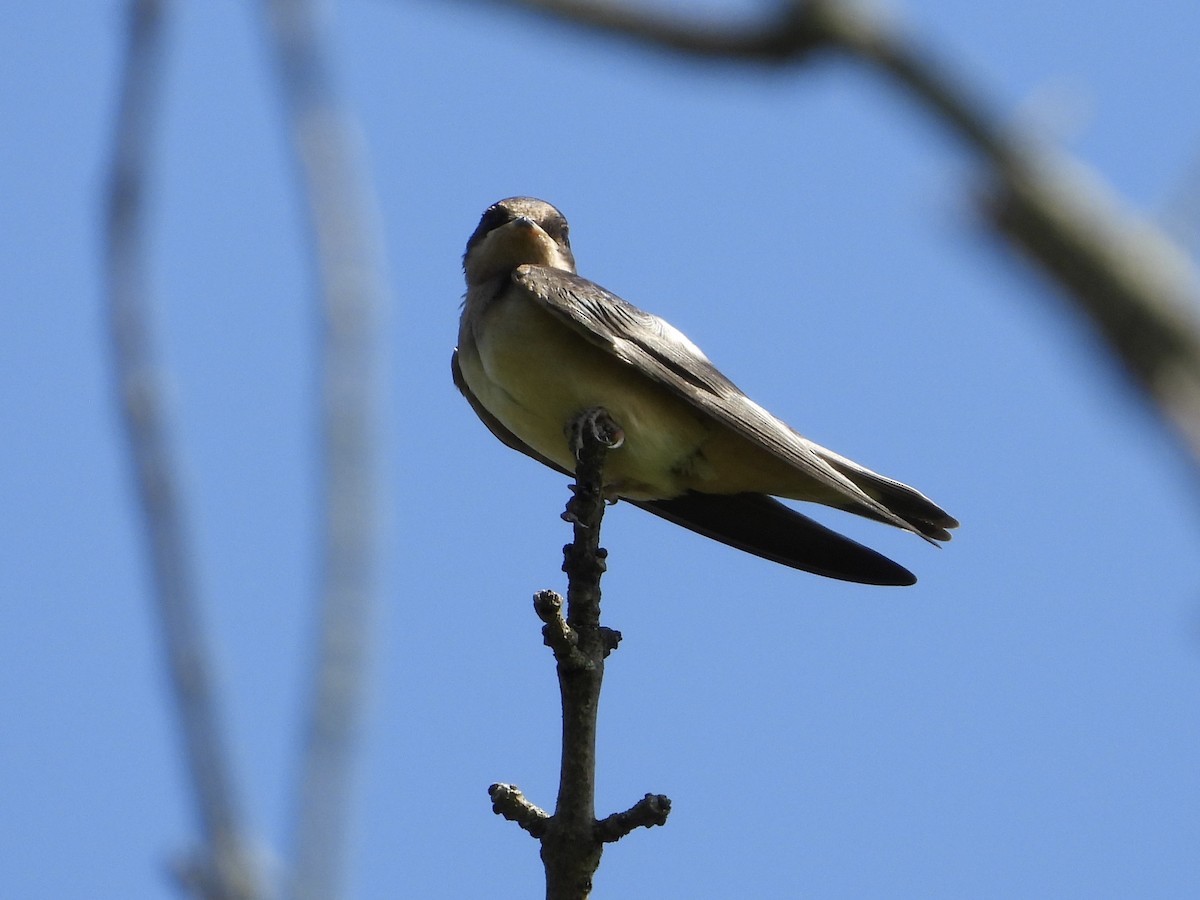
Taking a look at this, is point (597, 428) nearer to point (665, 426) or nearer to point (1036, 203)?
point (665, 426)

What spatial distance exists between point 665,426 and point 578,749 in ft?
10.9

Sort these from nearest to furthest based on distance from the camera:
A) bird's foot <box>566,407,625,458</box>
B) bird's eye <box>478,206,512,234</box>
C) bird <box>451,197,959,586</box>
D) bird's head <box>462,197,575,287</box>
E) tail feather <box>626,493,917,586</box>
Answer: bird's foot <box>566,407,625,458</box>, bird <box>451,197,959,586</box>, tail feather <box>626,493,917,586</box>, bird's head <box>462,197,575,287</box>, bird's eye <box>478,206,512,234</box>

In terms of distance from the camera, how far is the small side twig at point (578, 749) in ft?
15.7

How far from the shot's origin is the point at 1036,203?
168 cm

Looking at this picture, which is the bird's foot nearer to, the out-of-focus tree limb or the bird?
the bird

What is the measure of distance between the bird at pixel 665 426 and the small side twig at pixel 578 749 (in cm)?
195

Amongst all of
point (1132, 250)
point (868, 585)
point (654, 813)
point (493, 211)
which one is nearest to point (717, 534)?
point (868, 585)

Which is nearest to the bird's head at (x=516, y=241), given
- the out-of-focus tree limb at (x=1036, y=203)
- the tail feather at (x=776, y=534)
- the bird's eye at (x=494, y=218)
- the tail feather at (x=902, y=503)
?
the bird's eye at (x=494, y=218)

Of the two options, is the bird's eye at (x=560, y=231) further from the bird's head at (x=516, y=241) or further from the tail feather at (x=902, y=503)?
the tail feather at (x=902, y=503)

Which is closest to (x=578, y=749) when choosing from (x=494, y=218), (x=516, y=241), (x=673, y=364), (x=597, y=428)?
(x=597, y=428)

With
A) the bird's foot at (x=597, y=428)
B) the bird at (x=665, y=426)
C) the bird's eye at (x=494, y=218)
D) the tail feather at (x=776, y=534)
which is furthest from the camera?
the bird's eye at (x=494, y=218)

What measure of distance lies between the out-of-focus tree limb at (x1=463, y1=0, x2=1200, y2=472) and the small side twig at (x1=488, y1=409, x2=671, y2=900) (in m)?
3.32

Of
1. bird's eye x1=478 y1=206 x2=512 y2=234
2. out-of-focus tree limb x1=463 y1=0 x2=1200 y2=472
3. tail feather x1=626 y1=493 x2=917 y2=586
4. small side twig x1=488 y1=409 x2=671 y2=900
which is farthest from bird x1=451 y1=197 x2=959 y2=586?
out-of-focus tree limb x1=463 y1=0 x2=1200 y2=472

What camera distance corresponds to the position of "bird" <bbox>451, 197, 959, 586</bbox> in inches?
314
